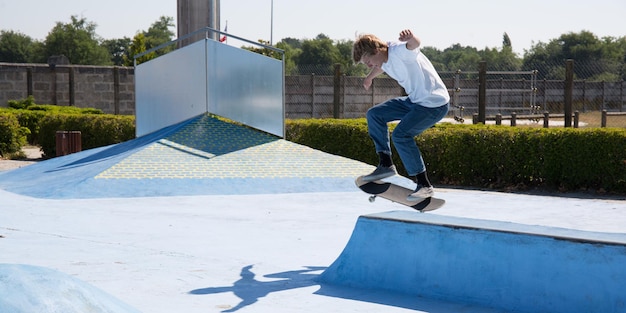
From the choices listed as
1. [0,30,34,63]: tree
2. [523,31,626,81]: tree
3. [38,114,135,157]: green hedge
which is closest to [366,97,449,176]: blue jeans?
[38,114,135,157]: green hedge

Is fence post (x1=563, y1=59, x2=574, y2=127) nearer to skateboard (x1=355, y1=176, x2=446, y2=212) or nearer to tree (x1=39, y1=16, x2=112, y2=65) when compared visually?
skateboard (x1=355, y1=176, x2=446, y2=212)

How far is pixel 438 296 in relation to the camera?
18.8 ft

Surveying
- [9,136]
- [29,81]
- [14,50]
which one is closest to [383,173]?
[9,136]

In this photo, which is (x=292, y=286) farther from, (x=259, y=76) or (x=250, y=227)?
(x=259, y=76)

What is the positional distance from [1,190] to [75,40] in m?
74.0

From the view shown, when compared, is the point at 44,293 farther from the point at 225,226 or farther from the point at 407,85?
the point at 225,226

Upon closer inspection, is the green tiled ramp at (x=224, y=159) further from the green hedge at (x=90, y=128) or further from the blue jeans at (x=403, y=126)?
the blue jeans at (x=403, y=126)

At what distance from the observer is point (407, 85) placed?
6.45m

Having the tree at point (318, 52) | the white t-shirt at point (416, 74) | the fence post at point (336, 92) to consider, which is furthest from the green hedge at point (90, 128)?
the tree at point (318, 52)

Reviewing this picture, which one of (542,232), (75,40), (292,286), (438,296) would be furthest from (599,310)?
(75,40)

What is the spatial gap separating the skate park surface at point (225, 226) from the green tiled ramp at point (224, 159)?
3cm

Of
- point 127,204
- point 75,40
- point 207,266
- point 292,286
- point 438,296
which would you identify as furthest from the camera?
point 75,40

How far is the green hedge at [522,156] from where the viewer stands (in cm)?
1262

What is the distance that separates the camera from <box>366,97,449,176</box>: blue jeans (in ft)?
21.3
